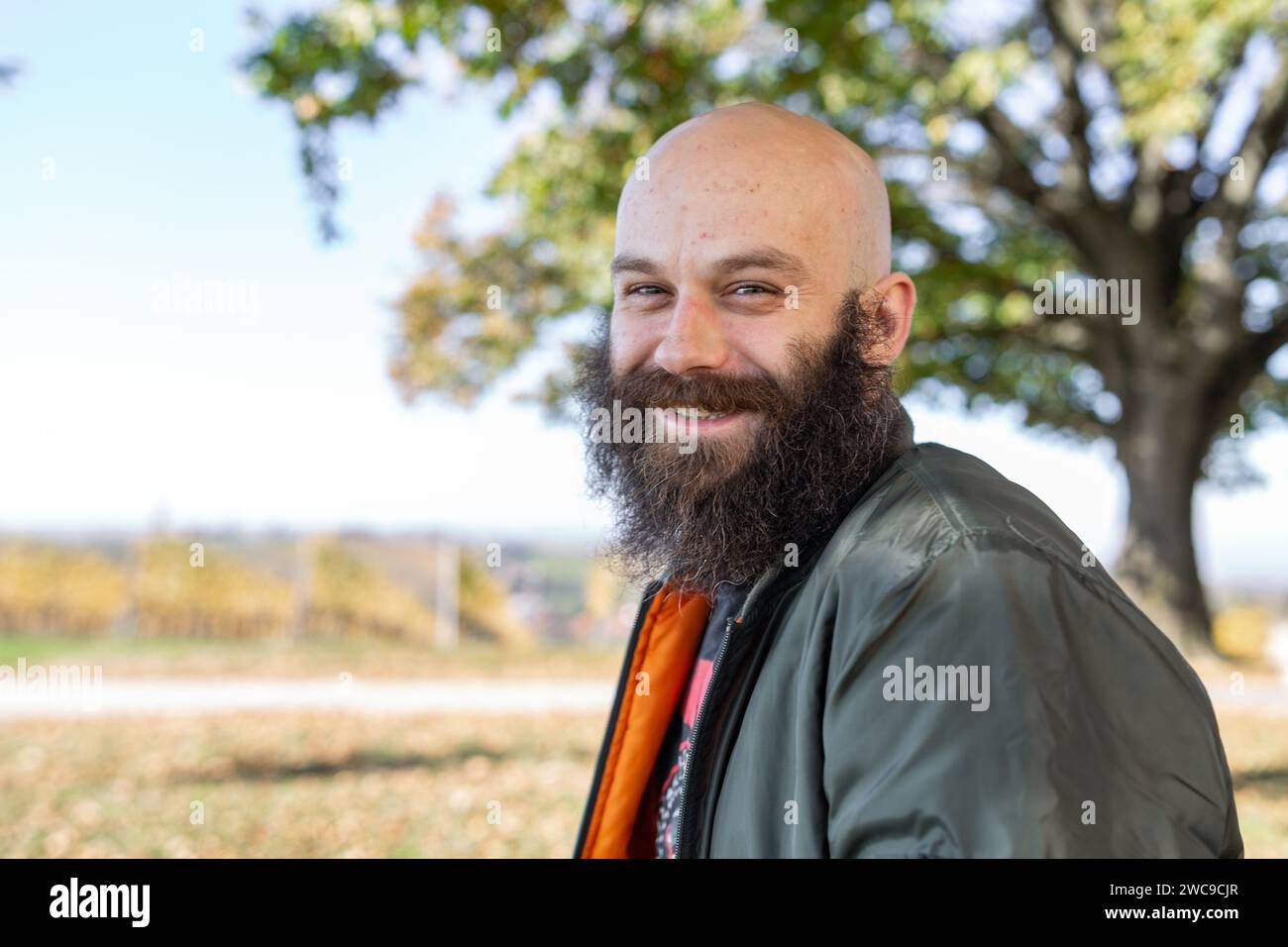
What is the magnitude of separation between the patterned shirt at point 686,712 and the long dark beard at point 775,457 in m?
0.06

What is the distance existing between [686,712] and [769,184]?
0.99 meters

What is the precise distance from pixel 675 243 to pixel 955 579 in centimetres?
86

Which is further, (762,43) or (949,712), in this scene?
(762,43)

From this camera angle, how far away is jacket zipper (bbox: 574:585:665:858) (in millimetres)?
2053

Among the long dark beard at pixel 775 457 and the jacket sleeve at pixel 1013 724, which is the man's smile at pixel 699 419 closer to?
the long dark beard at pixel 775 457

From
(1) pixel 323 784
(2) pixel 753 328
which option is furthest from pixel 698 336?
(1) pixel 323 784

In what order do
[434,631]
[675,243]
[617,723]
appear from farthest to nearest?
1. [434,631]
2. [617,723]
3. [675,243]

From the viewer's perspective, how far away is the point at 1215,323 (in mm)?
10719

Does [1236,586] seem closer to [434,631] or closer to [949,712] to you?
[434,631]

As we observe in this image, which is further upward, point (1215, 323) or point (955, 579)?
point (1215, 323)

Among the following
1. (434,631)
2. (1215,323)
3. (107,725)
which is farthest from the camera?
(434,631)

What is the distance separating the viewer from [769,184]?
1.83 meters

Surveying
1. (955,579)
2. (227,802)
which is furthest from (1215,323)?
(955,579)

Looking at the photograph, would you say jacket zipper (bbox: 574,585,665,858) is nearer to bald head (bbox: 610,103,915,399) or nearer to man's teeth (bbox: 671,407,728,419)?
man's teeth (bbox: 671,407,728,419)
